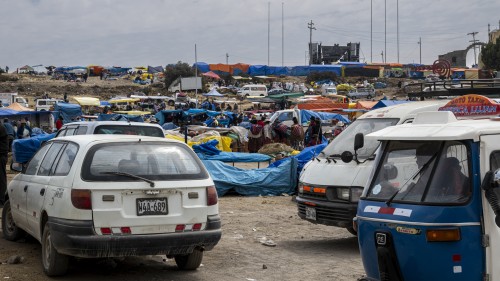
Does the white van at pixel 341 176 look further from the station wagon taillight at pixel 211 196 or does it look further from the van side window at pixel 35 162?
the van side window at pixel 35 162

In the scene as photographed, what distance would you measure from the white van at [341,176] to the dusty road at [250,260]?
0.56 metres

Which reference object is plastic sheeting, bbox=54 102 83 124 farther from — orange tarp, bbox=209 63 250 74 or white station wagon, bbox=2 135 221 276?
orange tarp, bbox=209 63 250 74

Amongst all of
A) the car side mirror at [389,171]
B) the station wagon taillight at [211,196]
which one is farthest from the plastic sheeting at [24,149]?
the car side mirror at [389,171]

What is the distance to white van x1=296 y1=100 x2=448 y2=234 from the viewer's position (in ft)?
31.4

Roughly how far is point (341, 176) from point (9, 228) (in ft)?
15.9

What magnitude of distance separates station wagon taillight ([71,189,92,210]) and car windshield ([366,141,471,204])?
2.93m

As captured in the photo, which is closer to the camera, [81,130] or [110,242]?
[110,242]

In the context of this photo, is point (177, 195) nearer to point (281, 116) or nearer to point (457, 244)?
point (457, 244)

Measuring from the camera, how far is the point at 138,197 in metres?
7.42

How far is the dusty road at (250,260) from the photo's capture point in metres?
8.20

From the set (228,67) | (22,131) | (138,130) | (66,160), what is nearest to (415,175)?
(66,160)

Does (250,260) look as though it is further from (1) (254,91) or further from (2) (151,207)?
(1) (254,91)

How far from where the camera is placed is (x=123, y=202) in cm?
735

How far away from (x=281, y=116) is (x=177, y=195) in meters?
27.9
